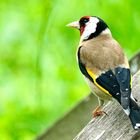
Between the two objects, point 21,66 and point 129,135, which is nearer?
point 129,135

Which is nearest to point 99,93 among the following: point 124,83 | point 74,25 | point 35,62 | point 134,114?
point 124,83

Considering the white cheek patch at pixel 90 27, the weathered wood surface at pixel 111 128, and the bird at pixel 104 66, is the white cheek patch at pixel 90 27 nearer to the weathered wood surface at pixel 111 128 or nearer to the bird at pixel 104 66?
the bird at pixel 104 66

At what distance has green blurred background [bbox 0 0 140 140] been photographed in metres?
4.79

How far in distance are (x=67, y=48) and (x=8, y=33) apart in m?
0.68

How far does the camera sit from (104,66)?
4.27 m

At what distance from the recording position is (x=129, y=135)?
9.70 ft

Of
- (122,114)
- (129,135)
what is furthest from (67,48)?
(129,135)

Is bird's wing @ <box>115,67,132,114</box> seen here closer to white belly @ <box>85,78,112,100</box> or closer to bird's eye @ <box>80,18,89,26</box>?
white belly @ <box>85,78,112,100</box>

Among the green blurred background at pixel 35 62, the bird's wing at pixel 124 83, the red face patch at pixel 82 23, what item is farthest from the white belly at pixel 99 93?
the red face patch at pixel 82 23

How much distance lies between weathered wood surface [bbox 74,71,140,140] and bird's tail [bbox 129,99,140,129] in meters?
0.02

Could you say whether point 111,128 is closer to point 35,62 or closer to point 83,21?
point 83,21

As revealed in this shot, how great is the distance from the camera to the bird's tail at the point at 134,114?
3018 millimetres

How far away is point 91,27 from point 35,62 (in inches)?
21.9

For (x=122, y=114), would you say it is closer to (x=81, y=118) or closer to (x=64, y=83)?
(x=81, y=118)
